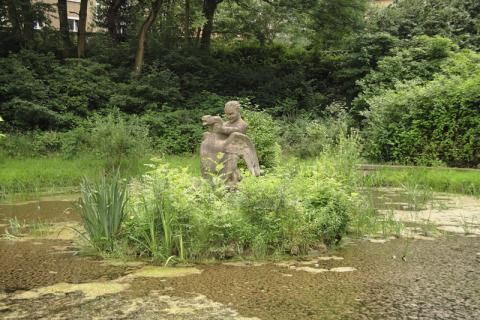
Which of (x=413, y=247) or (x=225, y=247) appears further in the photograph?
(x=413, y=247)

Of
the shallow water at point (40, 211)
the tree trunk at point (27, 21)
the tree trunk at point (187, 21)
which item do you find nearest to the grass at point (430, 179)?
the shallow water at point (40, 211)

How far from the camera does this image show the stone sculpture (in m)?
7.40

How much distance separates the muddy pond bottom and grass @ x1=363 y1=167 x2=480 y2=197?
15.3 feet

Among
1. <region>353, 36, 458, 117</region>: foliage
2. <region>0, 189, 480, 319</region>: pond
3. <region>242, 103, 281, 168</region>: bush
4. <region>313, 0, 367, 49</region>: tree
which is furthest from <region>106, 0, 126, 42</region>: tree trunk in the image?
<region>0, 189, 480, 319</region>: pond

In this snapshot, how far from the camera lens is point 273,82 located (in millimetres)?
20766

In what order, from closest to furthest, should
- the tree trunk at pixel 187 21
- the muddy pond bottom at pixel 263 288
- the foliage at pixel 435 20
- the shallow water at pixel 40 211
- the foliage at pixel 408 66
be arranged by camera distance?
the muddy pond bottom at pixel 263 288
the shallow water at pixel 40 211
the foliage at pixel 408 66
the tree trunk at pixel 187 21
the foliage at pixel 435 20

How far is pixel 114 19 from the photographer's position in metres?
22.1

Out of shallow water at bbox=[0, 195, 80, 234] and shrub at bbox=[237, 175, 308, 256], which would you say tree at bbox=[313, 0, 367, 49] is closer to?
shallow water at bbox=[0, 195, 80, 234]

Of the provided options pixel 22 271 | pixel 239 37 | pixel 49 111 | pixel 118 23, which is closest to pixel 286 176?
pixel 22 271

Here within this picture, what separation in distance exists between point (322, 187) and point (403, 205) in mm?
3094

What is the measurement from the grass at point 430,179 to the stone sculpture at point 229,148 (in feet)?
13.3

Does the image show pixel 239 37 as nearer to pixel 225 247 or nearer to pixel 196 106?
pixel 196 106

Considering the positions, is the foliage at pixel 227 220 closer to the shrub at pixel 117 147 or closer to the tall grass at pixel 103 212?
the tall grass at pixel 103 212

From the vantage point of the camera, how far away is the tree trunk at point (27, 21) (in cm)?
1881
